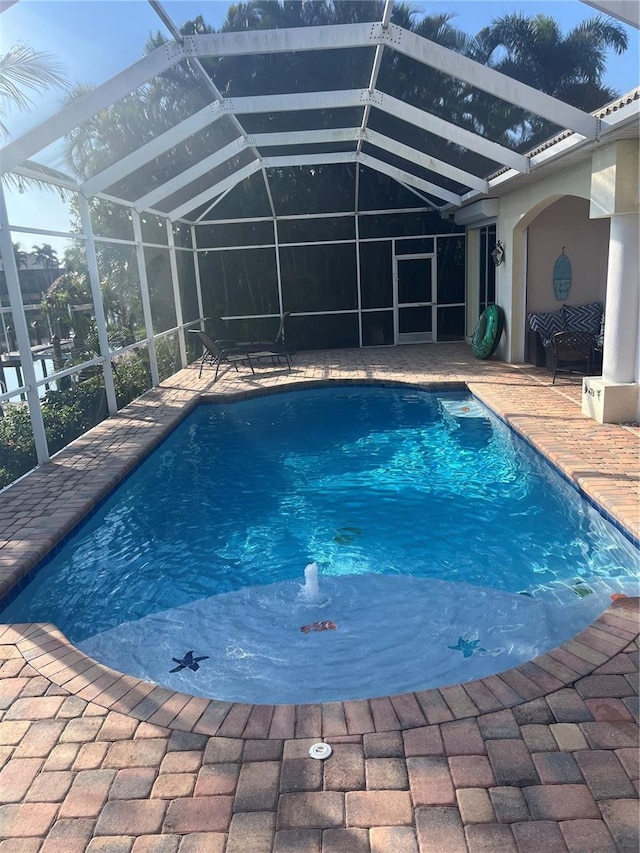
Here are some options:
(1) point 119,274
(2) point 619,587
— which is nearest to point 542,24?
(2) point 619,587

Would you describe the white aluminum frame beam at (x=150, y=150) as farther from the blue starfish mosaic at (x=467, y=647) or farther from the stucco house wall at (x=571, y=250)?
the blue starfish mosaic at (x=467, y=647)

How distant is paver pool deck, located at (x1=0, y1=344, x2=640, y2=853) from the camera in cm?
230

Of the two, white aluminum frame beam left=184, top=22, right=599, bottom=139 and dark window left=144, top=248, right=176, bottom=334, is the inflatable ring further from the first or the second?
dark window left=144, top=248, right=176, bottom=334

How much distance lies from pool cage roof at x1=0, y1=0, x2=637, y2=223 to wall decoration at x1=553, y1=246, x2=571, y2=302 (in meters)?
1.74

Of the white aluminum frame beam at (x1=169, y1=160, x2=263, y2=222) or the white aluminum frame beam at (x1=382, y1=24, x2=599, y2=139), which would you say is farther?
the white aluminum frame beam at (x1=169, y1=160, x2=263, y2=222)

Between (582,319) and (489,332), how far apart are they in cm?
171

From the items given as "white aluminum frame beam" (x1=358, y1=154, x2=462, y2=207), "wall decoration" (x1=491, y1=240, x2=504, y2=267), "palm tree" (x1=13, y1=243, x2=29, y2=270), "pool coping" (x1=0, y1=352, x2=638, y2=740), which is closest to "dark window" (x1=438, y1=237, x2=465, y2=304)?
"white aluminum frame beam" (x1=358, y1=154, x2=462, y2=207)

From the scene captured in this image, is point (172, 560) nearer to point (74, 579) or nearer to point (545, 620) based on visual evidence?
point (74, 579)

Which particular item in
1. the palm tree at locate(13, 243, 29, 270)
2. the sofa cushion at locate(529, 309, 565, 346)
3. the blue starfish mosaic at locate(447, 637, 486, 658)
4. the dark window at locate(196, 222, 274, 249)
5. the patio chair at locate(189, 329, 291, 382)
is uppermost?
the dark window at locate(196, 222, 274, 249)

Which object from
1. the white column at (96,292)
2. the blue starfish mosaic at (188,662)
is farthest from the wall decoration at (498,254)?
the blue starfish mosaic at (188,662)

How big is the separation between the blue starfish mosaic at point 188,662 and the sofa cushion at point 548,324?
8350 millimetres

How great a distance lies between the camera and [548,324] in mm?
10562

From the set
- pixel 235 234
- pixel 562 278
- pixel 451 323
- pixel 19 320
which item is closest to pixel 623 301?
pixel 562 278

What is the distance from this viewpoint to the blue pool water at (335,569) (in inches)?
153
